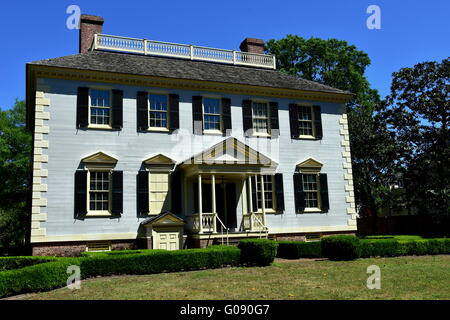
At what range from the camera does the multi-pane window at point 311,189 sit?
73.7ft

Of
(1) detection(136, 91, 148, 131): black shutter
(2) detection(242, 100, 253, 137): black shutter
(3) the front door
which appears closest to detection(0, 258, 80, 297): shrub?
(1) detection(136, 91, 148, 131): black shutter

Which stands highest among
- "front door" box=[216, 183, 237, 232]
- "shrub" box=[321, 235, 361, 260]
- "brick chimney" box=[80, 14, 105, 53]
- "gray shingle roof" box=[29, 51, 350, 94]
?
"brick chimney" box=[80, 14, 105, 53]

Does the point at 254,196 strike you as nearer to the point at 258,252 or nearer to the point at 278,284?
the point at 258,252

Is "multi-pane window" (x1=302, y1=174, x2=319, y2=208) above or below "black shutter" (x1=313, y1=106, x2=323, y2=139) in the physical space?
below

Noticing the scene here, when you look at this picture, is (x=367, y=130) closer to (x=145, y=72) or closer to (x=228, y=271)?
(x=145, y=72)

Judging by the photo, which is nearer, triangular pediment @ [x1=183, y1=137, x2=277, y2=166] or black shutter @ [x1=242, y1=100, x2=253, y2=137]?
triangular pediment @ [x1=183, y1=137, x2=277, y2=166]

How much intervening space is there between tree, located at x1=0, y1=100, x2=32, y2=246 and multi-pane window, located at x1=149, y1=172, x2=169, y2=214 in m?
13.4

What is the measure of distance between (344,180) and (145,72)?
12.3 m

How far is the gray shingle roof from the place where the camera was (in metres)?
19.6

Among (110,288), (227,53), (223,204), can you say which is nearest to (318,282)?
(110,288)

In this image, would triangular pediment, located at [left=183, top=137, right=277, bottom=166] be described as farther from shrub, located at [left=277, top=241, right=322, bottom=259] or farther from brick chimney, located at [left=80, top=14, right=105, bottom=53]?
brick chimney, located at [left=80, top=14, right=105, bottom=53]

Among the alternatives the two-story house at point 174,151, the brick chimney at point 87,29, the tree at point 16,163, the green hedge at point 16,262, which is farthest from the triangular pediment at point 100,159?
the tree at point 16,163

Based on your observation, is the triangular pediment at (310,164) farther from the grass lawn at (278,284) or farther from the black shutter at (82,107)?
the black shutter at (82,107)

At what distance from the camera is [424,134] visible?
95.8 feet
